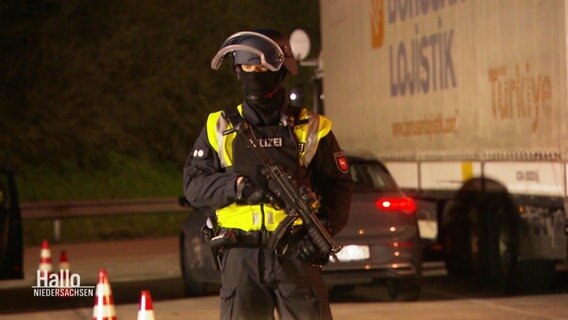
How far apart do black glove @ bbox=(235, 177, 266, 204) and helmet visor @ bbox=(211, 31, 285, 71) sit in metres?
0.52

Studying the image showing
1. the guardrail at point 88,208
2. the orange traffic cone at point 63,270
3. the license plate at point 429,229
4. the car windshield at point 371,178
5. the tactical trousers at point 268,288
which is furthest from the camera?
the guardrail at point 88,208

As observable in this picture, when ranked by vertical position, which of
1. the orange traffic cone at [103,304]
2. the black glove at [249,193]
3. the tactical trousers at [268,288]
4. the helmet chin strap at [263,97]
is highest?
the helmet chin strap at [263,97]

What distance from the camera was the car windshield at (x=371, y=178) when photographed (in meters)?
12.3

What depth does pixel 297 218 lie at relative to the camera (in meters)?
5.75

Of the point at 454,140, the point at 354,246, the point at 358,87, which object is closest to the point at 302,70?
the point at 358,87

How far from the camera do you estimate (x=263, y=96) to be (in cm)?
588

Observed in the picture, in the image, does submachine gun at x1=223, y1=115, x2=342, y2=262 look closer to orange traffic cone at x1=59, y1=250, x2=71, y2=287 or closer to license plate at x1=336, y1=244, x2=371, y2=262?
license plate at x1=336, y1=244, x2=371, y2=262

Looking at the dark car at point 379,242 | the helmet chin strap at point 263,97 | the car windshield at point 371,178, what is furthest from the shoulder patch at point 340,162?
the car windshield at point 371,178

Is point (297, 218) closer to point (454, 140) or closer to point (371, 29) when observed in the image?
point (454, 140)

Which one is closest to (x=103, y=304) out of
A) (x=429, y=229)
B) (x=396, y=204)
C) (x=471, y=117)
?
(x=396, y=204)

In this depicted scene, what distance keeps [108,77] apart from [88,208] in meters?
6.30

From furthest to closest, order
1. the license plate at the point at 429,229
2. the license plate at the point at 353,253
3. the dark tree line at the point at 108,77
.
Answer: the dark tree line at the point at 108,77
the license plate at the point at 429,229
the license plate at the point at 353,253

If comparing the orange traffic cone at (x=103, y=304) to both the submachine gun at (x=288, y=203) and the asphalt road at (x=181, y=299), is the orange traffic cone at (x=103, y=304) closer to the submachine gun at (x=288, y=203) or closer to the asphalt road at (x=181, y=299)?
the asphalt road at (x=181, y=299)

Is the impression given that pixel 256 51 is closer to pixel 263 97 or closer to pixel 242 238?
pixel 263 97
